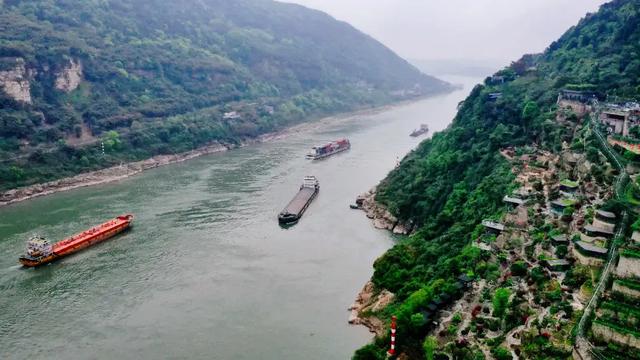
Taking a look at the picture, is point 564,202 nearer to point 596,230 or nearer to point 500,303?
point 596,230

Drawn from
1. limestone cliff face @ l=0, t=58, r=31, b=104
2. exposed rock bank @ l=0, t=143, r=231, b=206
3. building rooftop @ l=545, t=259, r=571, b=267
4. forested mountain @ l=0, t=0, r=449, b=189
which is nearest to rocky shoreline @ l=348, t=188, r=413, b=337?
building rooftop @ l=545, t=259, r=571, b=267

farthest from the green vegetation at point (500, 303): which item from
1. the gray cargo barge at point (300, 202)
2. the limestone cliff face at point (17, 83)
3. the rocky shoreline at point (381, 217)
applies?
the limestone cliff face at point (17, 83)

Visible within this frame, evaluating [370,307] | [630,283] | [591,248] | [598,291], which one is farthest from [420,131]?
[630,283]

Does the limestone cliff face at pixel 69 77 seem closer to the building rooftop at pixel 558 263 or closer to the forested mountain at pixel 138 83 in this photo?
the forested mountain at pixel 138 83

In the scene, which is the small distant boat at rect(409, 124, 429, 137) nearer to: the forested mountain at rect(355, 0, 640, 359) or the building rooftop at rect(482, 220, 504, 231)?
the forested mountain at rect(355, 0, 640, 359)

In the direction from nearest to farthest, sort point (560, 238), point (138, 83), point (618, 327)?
point (618, 327)
point (560, 238)
point (138, 83)

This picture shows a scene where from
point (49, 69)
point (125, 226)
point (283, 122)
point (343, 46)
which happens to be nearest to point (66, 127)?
point (49, 69)
